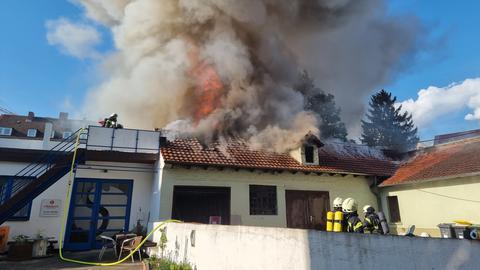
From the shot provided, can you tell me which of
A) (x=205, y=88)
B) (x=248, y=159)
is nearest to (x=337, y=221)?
(x=248, y=159)

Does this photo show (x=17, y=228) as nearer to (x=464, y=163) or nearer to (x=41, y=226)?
(x=41, y=226)

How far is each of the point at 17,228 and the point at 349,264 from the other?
39.8ft

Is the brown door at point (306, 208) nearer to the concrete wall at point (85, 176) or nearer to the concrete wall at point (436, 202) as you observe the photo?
the concrete wall at point (436, 202)

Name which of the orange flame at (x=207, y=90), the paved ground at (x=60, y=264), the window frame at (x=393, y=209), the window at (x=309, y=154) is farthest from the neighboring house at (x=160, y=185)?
the orange flame at (x=207, y=90)

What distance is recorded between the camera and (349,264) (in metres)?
3.94

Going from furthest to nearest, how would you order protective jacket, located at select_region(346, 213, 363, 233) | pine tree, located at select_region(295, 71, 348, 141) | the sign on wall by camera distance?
pine tree, located at select_region(295, 71, 348, 141)
the sign on wall
protective jacket, located at select_region(346, 213, 363, 233)

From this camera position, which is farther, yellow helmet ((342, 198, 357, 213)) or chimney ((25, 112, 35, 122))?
chimney ((25, 112, 35, 122))

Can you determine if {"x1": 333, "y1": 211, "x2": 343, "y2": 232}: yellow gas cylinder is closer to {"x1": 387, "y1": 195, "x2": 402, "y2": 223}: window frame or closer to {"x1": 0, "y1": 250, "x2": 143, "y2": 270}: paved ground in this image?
{"x1": 0, "y1": 250, "x2": 143, "y2": 270}: paved ground

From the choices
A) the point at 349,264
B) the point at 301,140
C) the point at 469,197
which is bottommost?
the point at 349,264

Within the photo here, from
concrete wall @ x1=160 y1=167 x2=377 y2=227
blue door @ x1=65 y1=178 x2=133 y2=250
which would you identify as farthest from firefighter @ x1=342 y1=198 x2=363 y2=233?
blue door @ x1=65 y1=178 x2=133 y2=250

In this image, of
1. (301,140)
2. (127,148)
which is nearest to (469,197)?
(301,140)

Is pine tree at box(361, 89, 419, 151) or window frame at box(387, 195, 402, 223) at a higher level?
pine tree at box(361, 89, 419, 151)

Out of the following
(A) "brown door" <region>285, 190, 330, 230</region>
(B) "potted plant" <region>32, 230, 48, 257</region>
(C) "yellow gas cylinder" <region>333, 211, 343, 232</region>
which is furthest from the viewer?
(A) "brown door" <region>285, 190, 330, 230</region>

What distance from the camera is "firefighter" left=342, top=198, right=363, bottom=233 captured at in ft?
20.8
